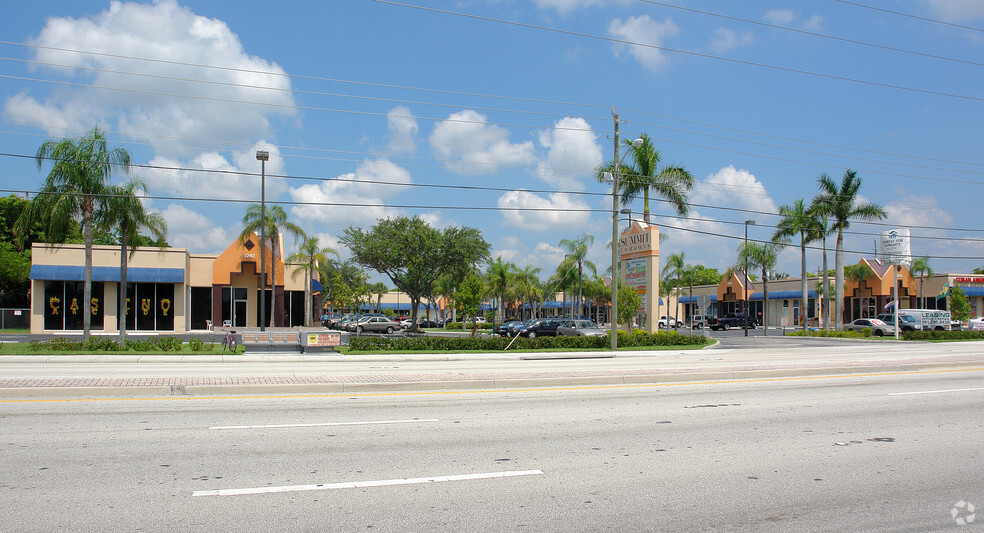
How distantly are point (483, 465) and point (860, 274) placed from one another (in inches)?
2668

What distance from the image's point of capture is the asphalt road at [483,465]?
17.6 ft

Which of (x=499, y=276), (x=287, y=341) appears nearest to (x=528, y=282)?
(x=499, y=276)

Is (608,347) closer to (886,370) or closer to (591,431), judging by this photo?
(886,370)

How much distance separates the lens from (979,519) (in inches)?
218

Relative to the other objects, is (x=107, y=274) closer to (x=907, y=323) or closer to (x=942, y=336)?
(x=942, y=336)

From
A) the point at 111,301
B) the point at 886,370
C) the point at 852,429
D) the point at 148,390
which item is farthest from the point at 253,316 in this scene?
the point at 852,429

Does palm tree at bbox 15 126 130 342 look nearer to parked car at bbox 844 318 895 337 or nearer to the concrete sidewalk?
the concrete sidewalk

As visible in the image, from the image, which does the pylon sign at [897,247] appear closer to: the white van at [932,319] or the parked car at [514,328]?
the white van at [932,319]

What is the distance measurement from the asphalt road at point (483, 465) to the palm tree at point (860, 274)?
2333 inches

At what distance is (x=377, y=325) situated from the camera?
4794 cm

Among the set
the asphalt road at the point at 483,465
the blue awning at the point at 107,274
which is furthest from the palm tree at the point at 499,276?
the asphalt road at the point at 483,465

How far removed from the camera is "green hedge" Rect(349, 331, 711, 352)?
27.5m

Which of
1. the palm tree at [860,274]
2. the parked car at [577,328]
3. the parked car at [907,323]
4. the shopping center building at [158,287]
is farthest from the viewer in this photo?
the palm tree at [860,274]

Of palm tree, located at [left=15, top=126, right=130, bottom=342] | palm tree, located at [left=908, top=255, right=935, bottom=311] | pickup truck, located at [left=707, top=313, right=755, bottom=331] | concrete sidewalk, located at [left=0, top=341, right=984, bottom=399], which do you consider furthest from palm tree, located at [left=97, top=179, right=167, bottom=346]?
palm tree, located at [left=908, top=255, right=935, bottom=311]
